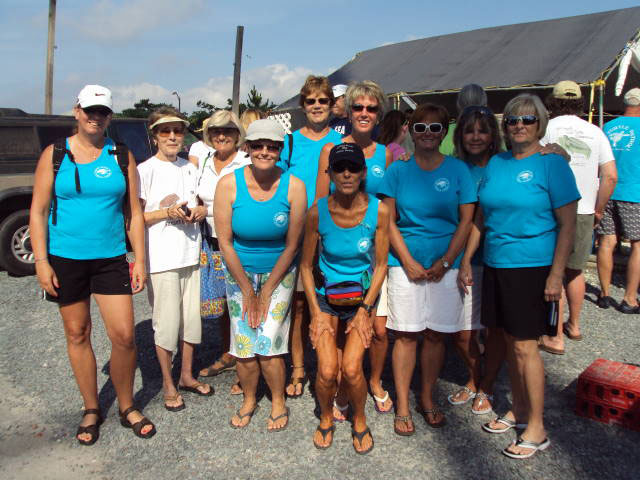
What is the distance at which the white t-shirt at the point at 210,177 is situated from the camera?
11.4 ft

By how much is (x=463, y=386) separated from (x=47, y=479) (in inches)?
106

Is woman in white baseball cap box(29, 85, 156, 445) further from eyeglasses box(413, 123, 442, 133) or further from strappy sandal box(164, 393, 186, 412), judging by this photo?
eyeglasses box(413, 123, 442, 133)

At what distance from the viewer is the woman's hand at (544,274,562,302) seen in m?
2.62

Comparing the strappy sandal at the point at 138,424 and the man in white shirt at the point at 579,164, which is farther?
the man in white shirt at the point at 579,164

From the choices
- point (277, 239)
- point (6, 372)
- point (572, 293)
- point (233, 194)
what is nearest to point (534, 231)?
point (277, 239)

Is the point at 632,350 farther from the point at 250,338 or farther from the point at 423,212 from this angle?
the point at 250,338

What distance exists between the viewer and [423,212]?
291cm

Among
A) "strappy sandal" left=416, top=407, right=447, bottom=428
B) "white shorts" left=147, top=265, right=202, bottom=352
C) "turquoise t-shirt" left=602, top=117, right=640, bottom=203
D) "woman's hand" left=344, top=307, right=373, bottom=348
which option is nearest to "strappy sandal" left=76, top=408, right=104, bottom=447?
"white shorts" left=147, top=265, right=202, bottom=352

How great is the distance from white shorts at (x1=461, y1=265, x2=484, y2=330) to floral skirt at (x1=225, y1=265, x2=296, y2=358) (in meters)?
1.10

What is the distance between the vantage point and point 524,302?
8.84 feet

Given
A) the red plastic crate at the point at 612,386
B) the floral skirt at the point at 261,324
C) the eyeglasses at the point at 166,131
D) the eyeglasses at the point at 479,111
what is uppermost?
the eyeglasses at the point at 479,111

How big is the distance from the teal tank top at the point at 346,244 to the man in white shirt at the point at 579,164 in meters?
2.04

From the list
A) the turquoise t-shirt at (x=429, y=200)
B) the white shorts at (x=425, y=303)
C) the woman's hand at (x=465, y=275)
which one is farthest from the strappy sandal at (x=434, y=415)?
the turquoise t-shirt at (x=429, y=200)

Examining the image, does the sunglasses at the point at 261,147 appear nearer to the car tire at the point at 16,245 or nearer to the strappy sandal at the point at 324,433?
the strappy sandal at the point at 324,433
